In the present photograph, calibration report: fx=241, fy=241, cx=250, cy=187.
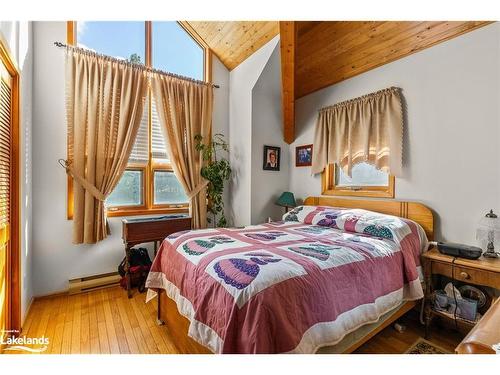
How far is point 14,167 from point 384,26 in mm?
3398

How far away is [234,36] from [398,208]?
2.82 meters

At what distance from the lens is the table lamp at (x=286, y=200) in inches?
127

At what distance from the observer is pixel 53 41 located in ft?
8.13

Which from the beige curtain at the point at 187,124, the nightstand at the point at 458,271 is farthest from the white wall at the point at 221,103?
the nightstand at the point at 458,271

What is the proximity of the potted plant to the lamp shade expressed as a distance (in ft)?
2.66

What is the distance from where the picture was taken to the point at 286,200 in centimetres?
324

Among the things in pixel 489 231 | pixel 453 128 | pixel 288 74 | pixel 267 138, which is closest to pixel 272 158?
pixel 267 138

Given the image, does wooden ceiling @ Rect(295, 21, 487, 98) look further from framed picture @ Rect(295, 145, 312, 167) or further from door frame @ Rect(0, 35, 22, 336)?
door frame @ Rect(0, 35, 22, 336)

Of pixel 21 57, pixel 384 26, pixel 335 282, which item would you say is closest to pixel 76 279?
pixel 21 57

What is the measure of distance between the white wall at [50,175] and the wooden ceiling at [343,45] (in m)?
2.42

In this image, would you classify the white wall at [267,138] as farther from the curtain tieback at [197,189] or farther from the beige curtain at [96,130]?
the beige curtain at [96,130]

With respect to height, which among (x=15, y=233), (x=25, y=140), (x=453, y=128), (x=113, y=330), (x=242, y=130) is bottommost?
(x=113, y=330)

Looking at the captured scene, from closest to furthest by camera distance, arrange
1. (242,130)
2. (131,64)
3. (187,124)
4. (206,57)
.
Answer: (131,64) < (187,124) < (242,130) < (206,57)

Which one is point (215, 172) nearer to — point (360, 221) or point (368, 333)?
point (360, 221)
